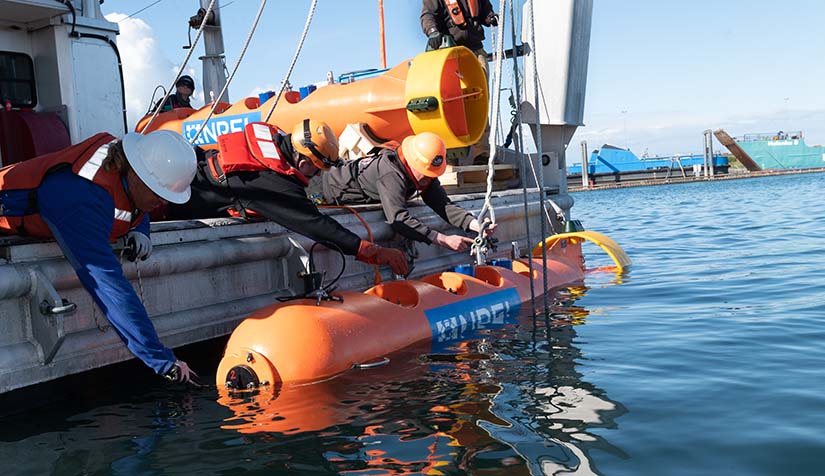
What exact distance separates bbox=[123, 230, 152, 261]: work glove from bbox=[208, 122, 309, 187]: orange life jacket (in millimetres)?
1097

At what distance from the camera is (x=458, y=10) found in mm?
8148

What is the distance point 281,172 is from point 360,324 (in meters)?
1.20

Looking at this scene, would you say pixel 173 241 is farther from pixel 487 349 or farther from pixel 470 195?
pixel 470 195

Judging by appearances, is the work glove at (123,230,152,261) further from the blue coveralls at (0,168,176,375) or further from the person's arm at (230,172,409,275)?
the person's arm at (230,172,409,275)

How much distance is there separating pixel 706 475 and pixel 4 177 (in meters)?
3.45

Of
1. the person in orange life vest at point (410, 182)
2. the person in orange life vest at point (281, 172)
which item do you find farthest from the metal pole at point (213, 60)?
the person in orange life vest at point (281, 172)

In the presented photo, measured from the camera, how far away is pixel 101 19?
242 inches

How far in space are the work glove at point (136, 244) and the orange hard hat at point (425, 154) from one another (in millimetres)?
2578

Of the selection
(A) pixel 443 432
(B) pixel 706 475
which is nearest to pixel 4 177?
(A) pixel 443 432

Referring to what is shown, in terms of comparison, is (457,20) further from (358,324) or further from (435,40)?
(358,324)

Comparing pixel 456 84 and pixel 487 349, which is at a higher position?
pixel 456 84

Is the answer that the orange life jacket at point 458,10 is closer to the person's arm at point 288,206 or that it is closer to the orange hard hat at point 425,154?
the orange hard hat at point 425,154

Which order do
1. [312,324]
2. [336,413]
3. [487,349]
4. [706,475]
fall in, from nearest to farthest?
1. [706,475]
2. [336,413]
3. [312,324]
4. [487,349]

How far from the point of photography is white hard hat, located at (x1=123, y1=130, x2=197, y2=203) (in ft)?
12.2
